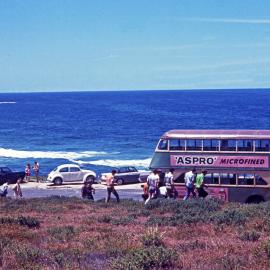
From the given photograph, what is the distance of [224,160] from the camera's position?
2759 cm

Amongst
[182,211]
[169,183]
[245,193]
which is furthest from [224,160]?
[182,211]

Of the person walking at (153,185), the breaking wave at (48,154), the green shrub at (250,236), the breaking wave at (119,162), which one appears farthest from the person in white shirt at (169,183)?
the breaking wave at (48,154)

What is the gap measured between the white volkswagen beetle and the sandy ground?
2.01ft

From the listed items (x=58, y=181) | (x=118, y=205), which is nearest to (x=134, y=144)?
(x=58, y=181)

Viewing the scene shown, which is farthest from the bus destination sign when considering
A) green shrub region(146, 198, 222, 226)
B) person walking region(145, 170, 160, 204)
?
green shrub region(146, 198, 222, 226)

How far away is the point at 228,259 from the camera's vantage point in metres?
9.48

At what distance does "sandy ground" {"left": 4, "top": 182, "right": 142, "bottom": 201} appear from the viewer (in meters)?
37.4

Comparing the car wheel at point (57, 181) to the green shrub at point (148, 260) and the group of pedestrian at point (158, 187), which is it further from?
the green shrub at point (148, 260)

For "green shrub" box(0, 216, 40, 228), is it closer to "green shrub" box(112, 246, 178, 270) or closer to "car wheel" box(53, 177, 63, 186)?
"green shrub" box(112, 246, 178, 270)

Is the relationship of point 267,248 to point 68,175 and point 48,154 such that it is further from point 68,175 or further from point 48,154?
point 48,154

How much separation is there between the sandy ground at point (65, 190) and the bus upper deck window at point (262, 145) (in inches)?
406

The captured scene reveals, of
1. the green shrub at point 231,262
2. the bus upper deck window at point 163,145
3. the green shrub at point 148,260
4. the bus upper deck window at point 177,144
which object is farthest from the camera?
the bus upper deck window at point 163,145

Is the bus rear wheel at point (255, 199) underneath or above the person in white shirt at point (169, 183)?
underneath

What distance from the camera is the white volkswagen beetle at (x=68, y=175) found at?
45375 millimetres
